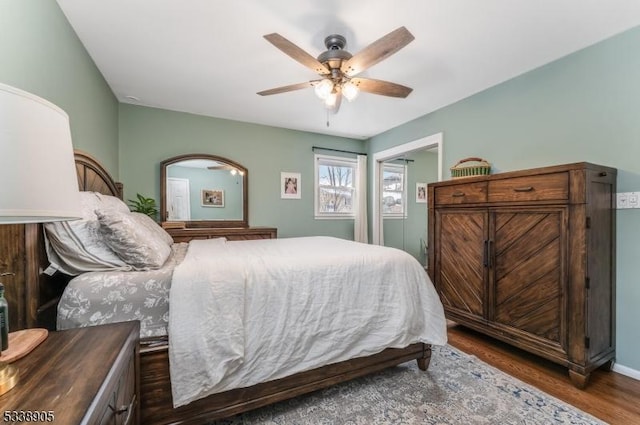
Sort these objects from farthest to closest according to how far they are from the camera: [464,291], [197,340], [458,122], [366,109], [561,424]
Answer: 1. [366,109]
2. [458,122]
3. [464,291]
4. [561,424]
5. [197,340]

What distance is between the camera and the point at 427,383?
1.89m

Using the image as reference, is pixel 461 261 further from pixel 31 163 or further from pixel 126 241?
pixel 31 163

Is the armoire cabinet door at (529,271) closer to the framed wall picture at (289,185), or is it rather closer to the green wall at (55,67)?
the framed wall picture at (289,185)

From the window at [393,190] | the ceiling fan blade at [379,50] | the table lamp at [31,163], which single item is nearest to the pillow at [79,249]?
the table lamp at [31,163]

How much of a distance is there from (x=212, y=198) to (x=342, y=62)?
2.63m

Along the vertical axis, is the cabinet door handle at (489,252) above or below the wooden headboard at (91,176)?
below

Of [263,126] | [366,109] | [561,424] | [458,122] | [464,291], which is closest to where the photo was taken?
[561,424]

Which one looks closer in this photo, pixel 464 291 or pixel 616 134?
pixel 616 134

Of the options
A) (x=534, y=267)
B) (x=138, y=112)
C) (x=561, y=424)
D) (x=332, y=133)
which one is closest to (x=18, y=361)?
(x=561, y=424)

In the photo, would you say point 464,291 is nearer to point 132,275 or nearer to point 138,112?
point 132,275

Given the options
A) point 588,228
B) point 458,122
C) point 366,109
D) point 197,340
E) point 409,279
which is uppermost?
point 366,109

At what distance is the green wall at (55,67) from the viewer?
A: 1324 millimetres

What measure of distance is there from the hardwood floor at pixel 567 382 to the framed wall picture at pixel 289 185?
285 cm

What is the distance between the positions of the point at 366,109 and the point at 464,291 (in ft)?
7.78
